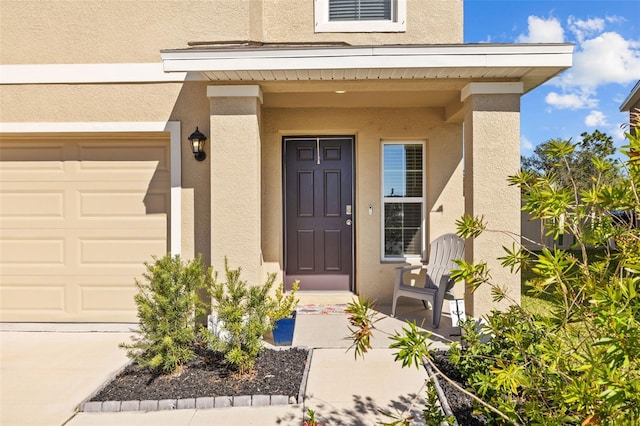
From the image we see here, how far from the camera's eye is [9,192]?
5113 millimetres

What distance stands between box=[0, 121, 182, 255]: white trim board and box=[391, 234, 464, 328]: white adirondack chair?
285 centimetres

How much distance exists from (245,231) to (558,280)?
3189 mm

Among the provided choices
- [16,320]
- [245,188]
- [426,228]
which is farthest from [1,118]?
[426,228]

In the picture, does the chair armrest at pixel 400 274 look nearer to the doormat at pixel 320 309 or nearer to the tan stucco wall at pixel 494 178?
the doormat at pixel 320 309

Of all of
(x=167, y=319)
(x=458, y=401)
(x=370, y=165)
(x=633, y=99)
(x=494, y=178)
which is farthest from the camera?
(x=633, y=99)

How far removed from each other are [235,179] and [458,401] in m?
2.95

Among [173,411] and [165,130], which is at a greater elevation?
[165,130]

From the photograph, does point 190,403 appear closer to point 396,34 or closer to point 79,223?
point 79,223

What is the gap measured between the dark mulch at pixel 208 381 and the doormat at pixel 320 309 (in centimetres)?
173

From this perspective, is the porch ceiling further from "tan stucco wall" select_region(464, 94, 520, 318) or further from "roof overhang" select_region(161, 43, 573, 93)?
"tan stucco wall" select_region(464, 94, 520, 318)

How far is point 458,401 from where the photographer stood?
293 centimetres

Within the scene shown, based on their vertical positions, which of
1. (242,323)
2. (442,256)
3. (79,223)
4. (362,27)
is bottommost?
(242,323)

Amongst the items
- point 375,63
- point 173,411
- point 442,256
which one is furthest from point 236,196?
point 442,256

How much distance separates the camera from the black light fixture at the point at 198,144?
459cm
